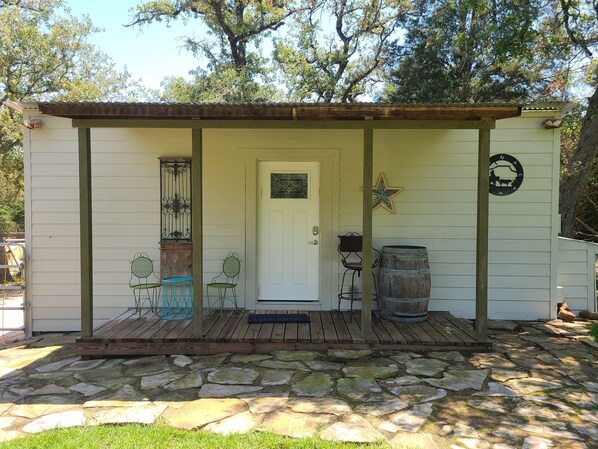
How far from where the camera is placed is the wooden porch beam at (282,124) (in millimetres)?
3684

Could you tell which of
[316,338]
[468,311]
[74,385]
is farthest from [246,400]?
[468,311]

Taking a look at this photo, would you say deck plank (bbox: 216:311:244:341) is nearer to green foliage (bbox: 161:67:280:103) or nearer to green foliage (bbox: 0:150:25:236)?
green foliage (bbox: 161:67:280:103)

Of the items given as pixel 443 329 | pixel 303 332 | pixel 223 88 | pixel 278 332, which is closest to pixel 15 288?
pixel 278 332

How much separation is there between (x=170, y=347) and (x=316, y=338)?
4.56ft

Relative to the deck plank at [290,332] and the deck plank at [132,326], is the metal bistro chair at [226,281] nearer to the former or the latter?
the deck plank at [132,326]

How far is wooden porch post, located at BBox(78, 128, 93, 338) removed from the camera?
3711 mm

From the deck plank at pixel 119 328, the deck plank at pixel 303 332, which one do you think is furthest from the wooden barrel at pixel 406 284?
the deck plank at pixel 119 328

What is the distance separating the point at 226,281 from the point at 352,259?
1549 millimetres

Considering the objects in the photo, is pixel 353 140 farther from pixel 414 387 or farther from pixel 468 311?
pixel 414 387

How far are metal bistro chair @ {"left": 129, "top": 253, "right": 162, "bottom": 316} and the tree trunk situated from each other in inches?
239

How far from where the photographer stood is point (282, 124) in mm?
3695

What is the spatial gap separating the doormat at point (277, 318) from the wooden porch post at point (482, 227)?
177 centimetres

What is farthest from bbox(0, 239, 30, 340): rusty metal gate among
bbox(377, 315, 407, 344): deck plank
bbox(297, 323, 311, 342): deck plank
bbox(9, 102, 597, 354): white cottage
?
bbox(377, 315, 407, 344): deck plank

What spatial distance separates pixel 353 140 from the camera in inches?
190
